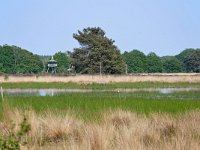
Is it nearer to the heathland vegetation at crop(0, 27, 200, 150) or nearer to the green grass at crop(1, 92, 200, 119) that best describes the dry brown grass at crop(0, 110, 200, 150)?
the heathland vegetation at crop(0, 27, 200, 150)

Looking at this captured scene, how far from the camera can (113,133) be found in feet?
30.9

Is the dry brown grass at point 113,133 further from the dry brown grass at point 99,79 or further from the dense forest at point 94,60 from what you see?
the dense forest at point 94,60

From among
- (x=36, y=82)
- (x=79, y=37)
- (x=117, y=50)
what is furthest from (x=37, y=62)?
(x=36, y=82)

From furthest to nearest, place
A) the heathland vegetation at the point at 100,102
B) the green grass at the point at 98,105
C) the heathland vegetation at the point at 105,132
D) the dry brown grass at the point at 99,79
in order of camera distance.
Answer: the dry brown grass at the point at 99,79 → the green grass at the point at 98,105 → the heathland vegetation at the point at 100,102 → the heathland vegetation at the point at 105,132

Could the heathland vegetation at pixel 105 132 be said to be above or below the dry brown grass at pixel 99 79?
below

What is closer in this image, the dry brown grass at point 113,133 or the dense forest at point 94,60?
the dry brown grass at point 113,133

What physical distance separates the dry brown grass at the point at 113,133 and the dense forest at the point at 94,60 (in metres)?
54.6

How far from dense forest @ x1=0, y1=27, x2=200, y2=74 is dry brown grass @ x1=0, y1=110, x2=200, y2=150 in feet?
179

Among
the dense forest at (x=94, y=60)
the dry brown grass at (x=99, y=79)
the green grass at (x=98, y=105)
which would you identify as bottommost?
the green grass at (x=98, y=105)

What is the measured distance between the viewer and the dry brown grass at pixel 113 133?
→ 317 inches

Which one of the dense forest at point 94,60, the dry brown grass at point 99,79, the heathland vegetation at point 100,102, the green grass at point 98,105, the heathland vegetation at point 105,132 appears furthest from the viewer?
the dense forest at point 94,60

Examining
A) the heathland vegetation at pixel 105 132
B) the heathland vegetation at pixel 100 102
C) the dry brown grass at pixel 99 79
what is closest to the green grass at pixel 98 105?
the heathland vegetation at pixel 100 102

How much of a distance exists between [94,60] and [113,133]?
60.1 m

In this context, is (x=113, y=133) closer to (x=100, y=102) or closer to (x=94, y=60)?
(x=100, y=102)
